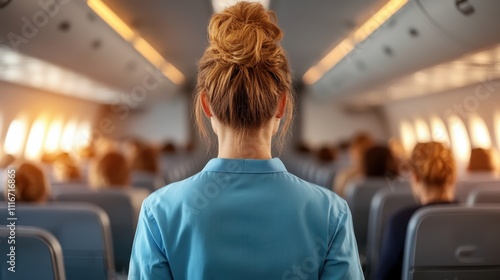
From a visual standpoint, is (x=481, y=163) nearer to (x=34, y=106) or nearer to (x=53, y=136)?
(x=34, y=106)

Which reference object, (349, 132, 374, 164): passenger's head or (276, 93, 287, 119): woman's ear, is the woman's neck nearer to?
(276, 93, 287, 119): woman's ear

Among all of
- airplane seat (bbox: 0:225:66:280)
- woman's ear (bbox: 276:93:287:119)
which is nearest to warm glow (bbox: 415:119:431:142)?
airplane seat (bbox: 0:225:66:280)

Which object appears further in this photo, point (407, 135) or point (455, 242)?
point (407, 135)

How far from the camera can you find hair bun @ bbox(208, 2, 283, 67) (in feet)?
6.29

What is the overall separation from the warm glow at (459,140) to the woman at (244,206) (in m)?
10.6

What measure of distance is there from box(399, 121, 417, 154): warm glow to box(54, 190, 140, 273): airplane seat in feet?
43.8

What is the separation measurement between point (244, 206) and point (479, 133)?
9766 millimetres

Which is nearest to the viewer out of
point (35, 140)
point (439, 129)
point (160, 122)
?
point (35, 140)

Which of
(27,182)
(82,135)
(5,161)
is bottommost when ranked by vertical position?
(27,182)

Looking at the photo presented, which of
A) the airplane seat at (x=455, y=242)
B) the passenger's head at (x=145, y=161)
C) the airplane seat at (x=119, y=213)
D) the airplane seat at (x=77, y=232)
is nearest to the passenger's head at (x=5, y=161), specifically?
the passenger's head at (x=145, y=161)

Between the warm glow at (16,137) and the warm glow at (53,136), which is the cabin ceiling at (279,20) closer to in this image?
the warm glow at (16,137)

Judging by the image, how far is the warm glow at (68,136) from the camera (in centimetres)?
1470

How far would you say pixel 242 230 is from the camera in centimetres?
191

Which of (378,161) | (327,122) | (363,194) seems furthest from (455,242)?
(327,122)
